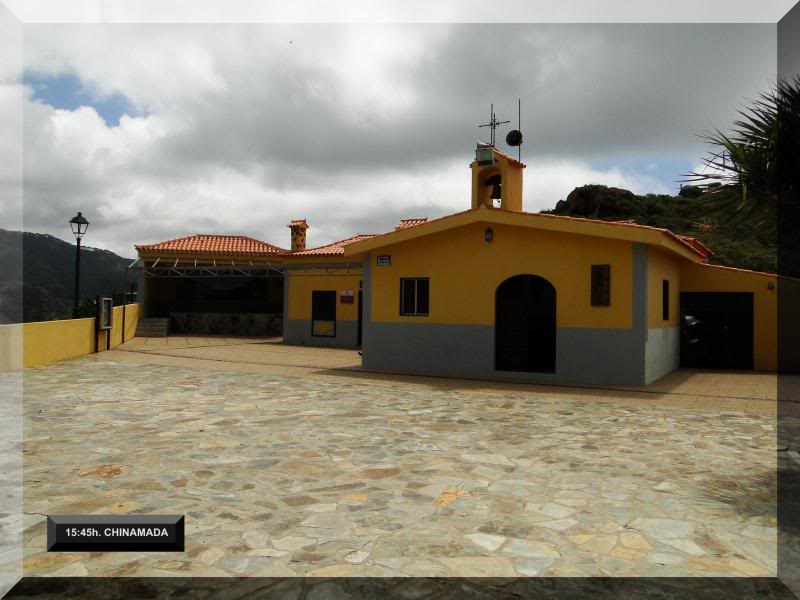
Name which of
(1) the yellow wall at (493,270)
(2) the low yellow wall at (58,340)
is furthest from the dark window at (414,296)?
(2) the low yellow wall at (58,340)

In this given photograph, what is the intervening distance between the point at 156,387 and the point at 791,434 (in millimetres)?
10603

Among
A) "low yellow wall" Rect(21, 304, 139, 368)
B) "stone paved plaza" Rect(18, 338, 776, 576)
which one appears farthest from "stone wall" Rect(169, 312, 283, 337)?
"stone paved plaza" Rect(18, 338, 776, 576)

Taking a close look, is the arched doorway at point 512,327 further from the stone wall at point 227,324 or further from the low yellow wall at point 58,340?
the stone wall at point 227,324

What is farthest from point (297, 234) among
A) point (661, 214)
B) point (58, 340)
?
point (661, 214)

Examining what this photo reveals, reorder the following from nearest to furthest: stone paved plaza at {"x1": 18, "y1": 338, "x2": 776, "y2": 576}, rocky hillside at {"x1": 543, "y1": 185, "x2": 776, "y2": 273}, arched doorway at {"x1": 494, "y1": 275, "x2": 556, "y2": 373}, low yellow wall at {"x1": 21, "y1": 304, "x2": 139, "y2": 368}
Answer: stone paved plaza at {"x1": 18, "y1": 338, "x2": 776, "y2": 576}, arched doorway at {"x1": 494, "y1": 275, "x2": 556, "y2": 373}, low yellow wall at {"x1": 21, "y1": 304, "x2": 139, "y2": 368}, rocky hillside at {"x1": 543, "y1": 185, "x2": 776, "y2": 273}

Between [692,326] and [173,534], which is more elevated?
[692,326]

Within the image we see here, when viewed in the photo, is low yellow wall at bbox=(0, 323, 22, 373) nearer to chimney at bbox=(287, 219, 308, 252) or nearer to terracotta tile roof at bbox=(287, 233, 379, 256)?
terracotta tile roof at bbox=(287, 233, 379, 256)

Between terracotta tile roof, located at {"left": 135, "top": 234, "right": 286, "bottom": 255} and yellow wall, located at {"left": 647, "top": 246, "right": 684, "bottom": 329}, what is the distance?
64.9 feet

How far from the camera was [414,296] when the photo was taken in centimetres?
1564

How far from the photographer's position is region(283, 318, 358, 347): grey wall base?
23.8 metres

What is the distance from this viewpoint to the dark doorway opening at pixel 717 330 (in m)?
17.3

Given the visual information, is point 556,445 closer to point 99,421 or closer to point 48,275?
point 99,421

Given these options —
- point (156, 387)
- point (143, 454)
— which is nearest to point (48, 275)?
point (156, 387)

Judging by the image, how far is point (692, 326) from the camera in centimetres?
1786
